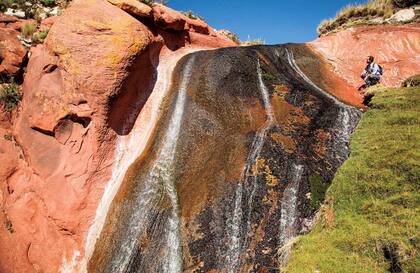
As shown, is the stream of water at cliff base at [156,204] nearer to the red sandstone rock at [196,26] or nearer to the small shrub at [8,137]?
the small shrub at [8,137]

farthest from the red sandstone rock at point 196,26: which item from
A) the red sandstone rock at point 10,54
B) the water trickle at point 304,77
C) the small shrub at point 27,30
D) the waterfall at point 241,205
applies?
the waterfall at point 241,205

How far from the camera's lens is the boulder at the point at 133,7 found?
52.3ft

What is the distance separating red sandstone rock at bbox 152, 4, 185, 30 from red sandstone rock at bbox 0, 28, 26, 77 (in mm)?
5795

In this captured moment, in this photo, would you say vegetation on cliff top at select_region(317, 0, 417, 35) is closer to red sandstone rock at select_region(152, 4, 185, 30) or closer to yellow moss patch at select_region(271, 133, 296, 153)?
red sandstone rock at select_region(152, 4, 185, 30)

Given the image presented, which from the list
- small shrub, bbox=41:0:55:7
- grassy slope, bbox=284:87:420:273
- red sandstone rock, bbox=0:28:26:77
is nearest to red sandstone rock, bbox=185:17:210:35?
small shrub, bbox=41:0:55:7

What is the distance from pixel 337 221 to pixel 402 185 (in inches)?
69.8

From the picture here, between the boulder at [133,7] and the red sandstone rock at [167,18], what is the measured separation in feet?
3.05

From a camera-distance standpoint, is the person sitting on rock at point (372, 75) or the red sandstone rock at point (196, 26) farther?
the red sandstone rock at point (196, 26)

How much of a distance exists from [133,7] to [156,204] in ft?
29.4

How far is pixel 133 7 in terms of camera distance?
16.1 m

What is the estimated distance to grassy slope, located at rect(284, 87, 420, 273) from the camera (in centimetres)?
775

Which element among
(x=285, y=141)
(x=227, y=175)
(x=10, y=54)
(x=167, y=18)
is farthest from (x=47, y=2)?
(x=285, y=141)

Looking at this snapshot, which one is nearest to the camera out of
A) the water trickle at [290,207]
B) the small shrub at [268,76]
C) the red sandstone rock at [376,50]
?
the water trickle at [290,207]

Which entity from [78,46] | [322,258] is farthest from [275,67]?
[322,258]
